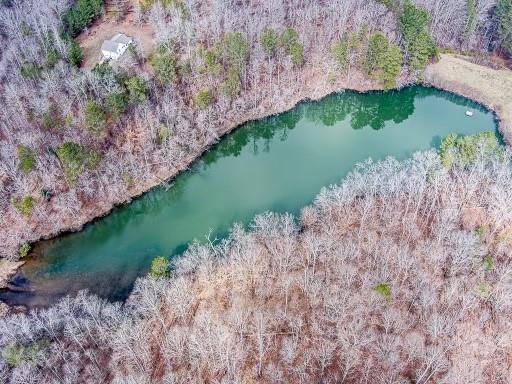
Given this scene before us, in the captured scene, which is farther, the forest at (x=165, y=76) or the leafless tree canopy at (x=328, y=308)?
the forest at (x=165, y=76)

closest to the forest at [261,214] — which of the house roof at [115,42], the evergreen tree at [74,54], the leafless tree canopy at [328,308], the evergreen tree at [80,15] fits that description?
the leafless tree canopy at [328,308]

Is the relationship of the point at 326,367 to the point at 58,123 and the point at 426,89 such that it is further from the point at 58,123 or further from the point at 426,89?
the point at 426,89

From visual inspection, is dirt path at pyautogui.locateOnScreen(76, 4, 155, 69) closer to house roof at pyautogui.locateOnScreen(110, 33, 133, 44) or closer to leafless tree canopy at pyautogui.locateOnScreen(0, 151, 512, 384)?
house roof at pyautogui.locateOnScreen(110, 33, 133, 44)

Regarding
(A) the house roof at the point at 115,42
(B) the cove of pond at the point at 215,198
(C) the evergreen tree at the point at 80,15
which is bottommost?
(B) the cove of pond at the point at 215,198

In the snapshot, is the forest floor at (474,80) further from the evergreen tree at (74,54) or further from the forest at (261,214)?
the evergreen tree at (74,54)

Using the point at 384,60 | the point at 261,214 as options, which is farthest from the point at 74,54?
the point at 384,60

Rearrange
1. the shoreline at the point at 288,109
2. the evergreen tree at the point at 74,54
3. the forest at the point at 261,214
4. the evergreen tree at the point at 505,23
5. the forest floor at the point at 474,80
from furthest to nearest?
the evergreen tree at the point at 505,23 → the forest floor at the point at 474,80 → the evergreen tree at the point at 74,54 → the shoreline at the point at 288,109 → the forest at the point at 261,214

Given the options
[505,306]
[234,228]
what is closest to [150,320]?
[234,228]

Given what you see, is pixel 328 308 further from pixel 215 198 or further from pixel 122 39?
pixel 122 39
